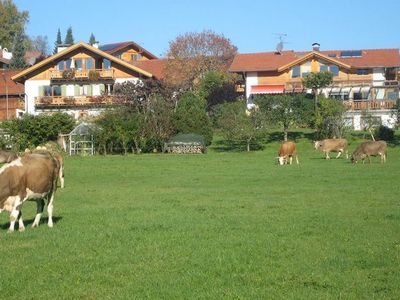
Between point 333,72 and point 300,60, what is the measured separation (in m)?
3.74

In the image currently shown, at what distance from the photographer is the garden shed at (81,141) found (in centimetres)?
4825

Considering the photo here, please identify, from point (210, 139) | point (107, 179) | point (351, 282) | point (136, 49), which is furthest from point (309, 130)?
point (351, 282)

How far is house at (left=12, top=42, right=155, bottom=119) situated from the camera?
226 ft

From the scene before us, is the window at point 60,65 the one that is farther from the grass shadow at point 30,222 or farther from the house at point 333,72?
the grass shadow at point 30,222

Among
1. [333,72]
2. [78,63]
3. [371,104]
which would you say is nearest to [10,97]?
[78,63]

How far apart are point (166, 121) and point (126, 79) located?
20168mm

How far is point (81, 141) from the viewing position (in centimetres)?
4844

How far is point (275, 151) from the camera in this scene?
48.3 meters

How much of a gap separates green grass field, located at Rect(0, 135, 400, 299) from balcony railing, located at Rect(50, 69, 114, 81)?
47.1m

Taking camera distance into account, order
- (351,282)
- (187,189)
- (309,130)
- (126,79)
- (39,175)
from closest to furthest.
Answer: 1. (351,282)
2. (39,175)
3. (187,189)
4. (309,130)
5. (126,79)

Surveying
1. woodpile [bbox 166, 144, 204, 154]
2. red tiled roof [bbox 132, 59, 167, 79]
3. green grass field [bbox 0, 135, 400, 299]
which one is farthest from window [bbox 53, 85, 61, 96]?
green grass field [bbox 0, 135, 400, 299]

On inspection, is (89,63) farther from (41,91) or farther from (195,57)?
(195,57)

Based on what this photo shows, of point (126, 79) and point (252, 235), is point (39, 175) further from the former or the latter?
point (126, 79)

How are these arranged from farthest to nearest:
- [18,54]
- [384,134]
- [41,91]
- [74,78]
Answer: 1. [18,54]
2. [41,91]
3. [74,78]
4. [384,134]
